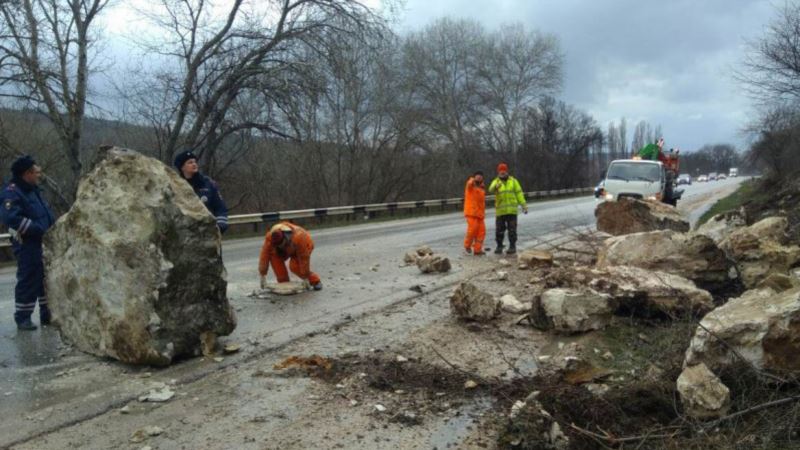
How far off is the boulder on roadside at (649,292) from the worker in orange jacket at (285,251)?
3.32 meters

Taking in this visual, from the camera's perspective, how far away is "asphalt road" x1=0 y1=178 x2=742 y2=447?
4074mm

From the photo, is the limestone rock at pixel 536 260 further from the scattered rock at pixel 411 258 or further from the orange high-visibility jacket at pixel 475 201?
the orange high-visibility jacket at pixel 475 201

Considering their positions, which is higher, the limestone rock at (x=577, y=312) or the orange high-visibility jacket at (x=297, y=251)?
the orange high-visibility jacket at (x=297, y=251)

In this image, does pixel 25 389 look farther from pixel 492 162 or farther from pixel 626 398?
pixel 492 162

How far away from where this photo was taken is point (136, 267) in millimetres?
4883

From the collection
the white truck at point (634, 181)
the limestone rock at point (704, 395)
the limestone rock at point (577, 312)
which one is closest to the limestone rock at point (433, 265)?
the limestone rock at point (577, 312)

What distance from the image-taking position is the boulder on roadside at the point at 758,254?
6.64 metres

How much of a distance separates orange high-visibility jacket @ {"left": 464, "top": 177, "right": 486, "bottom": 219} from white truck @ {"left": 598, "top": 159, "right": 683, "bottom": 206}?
578 centimetres

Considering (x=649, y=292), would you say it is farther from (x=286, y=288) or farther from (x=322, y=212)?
(x=322, y=212)

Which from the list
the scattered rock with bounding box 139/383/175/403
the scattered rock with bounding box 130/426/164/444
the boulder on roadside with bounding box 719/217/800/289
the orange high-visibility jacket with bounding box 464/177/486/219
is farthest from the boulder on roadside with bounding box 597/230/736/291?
the scattered rock with bounding box 130/426/164/444

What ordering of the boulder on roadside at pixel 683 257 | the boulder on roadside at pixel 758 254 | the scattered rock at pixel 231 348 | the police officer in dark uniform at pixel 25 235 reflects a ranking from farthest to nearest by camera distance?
1. the boulder on roadside at pixel 683 257
2. the boulder on roadside at pixel 758 254
3. the police officer in dark uniform at pixel 25 235
4. the scattered rock at pixel 231 348

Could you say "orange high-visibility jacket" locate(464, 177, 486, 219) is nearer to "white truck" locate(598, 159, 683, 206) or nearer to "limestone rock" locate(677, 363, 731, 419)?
"white truck" locate(598, 159, 683, 206)

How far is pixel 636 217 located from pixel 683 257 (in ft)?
19.7

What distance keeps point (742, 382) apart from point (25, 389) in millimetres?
4816
